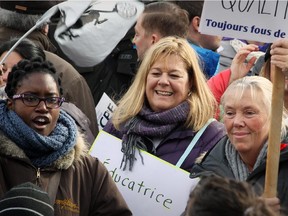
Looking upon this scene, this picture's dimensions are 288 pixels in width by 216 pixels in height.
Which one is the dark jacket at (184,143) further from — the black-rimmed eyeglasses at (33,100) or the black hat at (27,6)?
the black hat at (27,6)

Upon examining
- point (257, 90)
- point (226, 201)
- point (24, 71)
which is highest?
point (257, 90)

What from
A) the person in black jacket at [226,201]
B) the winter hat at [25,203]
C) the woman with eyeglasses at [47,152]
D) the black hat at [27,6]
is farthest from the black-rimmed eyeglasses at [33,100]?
the black hat at [27,6]

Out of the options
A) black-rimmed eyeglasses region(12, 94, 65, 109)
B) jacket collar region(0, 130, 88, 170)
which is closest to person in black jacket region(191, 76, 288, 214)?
jacket collar region(0, 130, 88, 170)

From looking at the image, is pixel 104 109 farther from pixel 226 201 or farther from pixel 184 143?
pixel 226 201

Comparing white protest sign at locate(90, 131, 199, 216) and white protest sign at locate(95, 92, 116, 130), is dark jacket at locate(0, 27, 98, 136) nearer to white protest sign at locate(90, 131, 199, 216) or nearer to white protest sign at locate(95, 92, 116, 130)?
white protest sign at locate(95, 92, 116, 130)

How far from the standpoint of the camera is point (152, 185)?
5.08m

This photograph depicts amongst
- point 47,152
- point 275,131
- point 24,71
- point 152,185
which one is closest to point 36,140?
point 47,152

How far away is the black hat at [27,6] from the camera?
22.7 feet

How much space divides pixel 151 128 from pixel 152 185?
0.36m

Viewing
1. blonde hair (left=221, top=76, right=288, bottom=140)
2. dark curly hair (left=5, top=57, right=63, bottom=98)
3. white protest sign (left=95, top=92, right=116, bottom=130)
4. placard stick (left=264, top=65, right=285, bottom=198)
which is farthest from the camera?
white protest sign (left=95, top=92, right=116, bottom=130)

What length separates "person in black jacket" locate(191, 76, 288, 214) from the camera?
4590 mm

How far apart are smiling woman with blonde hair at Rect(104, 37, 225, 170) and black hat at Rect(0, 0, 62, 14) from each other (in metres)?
1.70

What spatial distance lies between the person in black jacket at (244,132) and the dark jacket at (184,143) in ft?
1.25

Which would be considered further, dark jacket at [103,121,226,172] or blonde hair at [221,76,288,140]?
dark jacket at [103,121,226,172]
